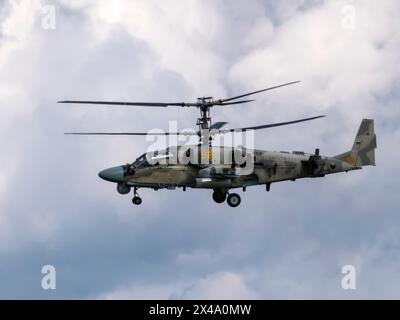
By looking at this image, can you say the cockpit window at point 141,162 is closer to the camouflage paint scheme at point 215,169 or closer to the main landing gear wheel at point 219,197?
the camouflage paint scheme at point 215,169

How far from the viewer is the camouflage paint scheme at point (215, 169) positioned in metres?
81.6

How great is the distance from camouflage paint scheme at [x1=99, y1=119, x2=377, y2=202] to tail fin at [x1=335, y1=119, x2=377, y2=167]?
178 centimetres

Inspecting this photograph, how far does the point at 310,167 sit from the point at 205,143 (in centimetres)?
897

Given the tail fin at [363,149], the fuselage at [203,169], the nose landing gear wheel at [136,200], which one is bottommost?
the nose landing gear wheel at [136,200]

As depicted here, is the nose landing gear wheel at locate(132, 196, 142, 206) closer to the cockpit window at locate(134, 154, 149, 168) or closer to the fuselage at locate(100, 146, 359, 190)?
the fuselage at locate(100, 146, 359, 190)

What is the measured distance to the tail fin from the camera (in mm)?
87125

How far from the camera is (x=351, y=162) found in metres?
86.9

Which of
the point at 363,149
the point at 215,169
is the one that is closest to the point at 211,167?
the point at 215,169

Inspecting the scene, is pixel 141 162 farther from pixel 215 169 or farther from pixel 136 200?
pixel 215 169

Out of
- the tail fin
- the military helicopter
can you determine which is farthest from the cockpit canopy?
the tail fin

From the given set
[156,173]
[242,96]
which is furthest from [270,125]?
[156,173]

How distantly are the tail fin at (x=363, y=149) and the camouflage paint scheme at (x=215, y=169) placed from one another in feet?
5.84

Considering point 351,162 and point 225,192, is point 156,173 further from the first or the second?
point 351,162

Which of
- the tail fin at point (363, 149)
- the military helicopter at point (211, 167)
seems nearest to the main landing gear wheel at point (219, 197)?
the military helicopter at point (211, 167)
